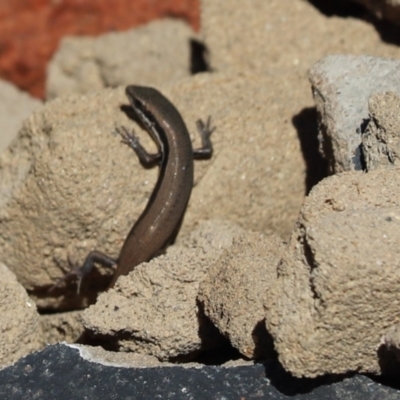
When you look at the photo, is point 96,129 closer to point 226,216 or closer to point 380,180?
point 226,216

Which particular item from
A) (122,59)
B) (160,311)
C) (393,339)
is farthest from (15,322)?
(122,59)

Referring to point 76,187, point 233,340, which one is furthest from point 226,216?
point 233,340

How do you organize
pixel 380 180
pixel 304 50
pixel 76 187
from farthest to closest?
1. pixel 304 50
2. pixel 76 187
3. pixel 380 180

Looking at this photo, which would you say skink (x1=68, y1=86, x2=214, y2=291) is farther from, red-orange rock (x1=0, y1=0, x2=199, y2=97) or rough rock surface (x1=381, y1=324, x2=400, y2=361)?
rough rock surface (x1=381, y1=324, x2=400, y2=361)

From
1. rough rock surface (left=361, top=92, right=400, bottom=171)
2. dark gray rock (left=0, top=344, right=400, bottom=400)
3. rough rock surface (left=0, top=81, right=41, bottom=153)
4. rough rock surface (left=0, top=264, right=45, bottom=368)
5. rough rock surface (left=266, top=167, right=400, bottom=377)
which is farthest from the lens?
rough rock surface (left=0, top=81, right=41, bottom=153)

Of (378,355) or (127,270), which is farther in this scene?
(127,270)

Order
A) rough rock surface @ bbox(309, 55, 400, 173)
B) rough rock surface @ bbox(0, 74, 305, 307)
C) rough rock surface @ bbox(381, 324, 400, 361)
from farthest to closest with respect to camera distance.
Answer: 1. rough rock surface @ bbox(0, 74, 305, 307)
2. rough rock surface @ bbox(309, 55, 400, 173)
3. rough rock surface @ bbox(381, 324, 400, 361)

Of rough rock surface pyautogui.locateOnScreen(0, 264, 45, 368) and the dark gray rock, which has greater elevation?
rough rock surface pyautogui.locateOnScreen(0, 264, 45, 368)

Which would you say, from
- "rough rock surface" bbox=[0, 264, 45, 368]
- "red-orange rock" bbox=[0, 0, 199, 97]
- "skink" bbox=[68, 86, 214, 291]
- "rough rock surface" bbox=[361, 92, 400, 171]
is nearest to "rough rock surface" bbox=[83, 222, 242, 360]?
"rough rock surface" bbox=[0, 264, 45, 368]
